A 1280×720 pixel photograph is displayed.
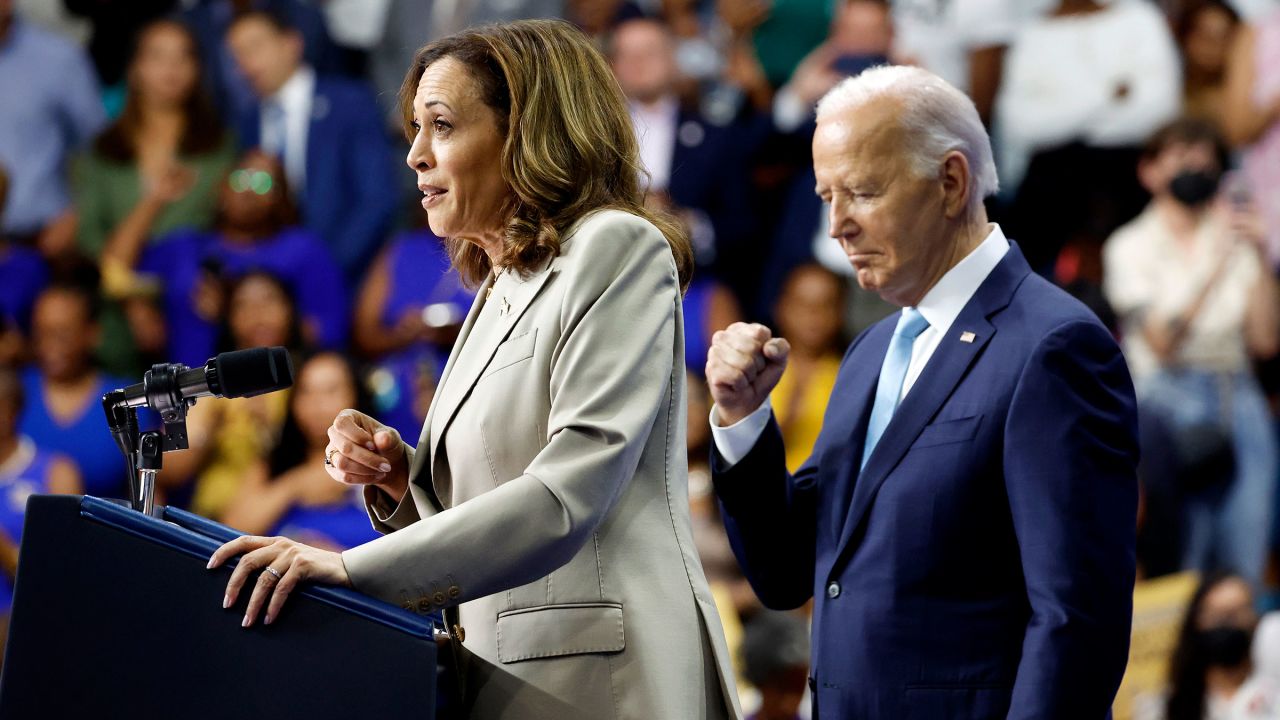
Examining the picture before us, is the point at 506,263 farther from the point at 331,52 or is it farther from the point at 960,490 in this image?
the point at 331,52

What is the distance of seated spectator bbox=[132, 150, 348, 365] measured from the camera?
6793mm

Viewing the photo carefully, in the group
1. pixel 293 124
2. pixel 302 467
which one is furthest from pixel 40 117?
pixel 302 467

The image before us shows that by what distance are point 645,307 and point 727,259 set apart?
479 centimetres

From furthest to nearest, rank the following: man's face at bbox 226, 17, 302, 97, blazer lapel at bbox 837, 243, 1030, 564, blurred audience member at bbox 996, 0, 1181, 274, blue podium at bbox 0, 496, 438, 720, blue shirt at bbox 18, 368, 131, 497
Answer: man's face at bbox 226, 17, 302, 97 → blue shirt at bbox 18, 368, 131, 497 → blurred audience member at bbox 996, 0, 1181, 274 → blazer lapel at bbox 837, 243, 1030, 564 → blue podium at bbox 0, 496, 438, 720

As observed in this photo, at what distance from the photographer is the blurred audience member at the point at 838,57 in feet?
21.4

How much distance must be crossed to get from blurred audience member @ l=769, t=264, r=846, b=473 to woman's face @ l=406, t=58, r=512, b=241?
4060mm

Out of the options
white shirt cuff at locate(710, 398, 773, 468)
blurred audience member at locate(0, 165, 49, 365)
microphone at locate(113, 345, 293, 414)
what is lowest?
blurred audience member at locate(0, 165, 49, 365)

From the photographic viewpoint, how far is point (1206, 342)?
19.9 ft

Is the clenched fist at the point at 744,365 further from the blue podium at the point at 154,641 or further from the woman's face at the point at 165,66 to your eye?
the woman's face at the point at 165,66

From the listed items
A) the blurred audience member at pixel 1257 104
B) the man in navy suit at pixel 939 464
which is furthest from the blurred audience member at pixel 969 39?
the man in navy suit at pixel 939 464

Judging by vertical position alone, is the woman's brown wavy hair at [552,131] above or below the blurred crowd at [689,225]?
above

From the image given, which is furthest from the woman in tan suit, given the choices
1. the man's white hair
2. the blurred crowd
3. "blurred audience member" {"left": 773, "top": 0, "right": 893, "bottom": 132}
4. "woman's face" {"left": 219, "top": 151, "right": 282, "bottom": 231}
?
"woman's face" {"left": 219, "top": 151, "right": 282, "bottom": 231}

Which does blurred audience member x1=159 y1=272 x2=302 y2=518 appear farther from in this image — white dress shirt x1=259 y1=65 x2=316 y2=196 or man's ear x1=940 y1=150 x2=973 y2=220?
man's ear x1=940 y1=150 x2=973 y2=220

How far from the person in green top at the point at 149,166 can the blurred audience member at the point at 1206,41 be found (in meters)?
4.40
